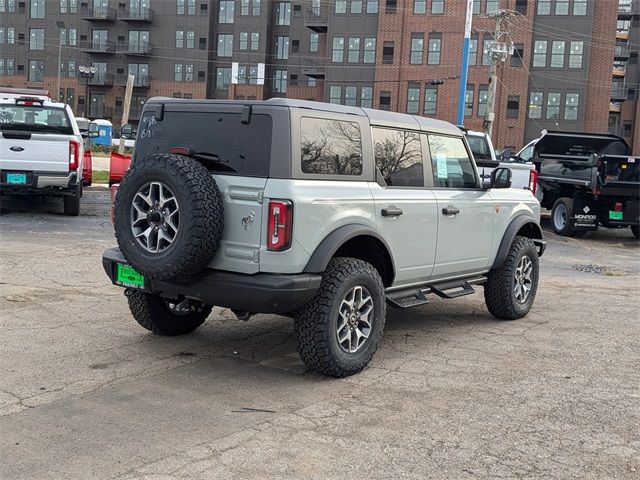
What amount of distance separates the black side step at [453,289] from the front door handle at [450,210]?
68 centimetres

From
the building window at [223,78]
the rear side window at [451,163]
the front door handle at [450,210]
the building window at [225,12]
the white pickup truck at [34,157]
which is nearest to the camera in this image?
the front door handle at [450,210]

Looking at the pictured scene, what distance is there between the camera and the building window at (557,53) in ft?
177

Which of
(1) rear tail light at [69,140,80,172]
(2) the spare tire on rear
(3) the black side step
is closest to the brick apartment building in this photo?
(1) rear tail light at [69,140,80,172]

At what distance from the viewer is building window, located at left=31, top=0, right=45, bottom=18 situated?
73562mm

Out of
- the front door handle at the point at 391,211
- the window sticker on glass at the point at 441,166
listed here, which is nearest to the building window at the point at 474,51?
the window sticker on glass at the point at 441,166

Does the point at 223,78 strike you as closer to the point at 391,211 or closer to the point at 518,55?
the point at 518,55

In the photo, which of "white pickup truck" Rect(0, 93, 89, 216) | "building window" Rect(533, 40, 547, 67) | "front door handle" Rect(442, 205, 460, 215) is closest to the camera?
"front door handle" Rect(442, 205, 460, 215)

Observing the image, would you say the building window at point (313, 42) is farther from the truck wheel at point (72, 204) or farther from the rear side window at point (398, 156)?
the rear side window at point (398, 156)

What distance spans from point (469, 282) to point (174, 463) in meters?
4.00

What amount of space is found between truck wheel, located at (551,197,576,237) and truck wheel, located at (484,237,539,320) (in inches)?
373

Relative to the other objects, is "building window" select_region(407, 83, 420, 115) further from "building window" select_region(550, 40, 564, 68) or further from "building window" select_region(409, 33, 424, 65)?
"building window" select_region(550, 40, 564, 68)

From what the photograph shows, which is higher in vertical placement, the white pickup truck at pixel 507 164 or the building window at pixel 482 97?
the building window at pixel 482 97

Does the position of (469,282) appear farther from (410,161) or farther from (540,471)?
(540,471)

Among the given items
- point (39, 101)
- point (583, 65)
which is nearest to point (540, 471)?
point (39, 101)
